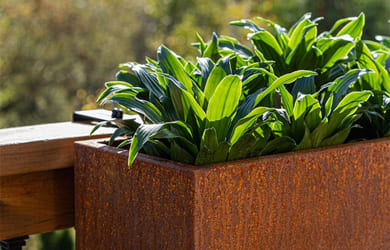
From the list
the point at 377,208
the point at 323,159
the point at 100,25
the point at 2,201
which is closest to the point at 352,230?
the point at 377,208

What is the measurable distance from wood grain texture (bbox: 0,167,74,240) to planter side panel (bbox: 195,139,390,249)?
20.1 inches

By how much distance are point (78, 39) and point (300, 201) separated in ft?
39.9

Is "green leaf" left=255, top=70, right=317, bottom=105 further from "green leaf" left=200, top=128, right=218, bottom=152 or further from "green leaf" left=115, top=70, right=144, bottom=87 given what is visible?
"green leaf" left=115, top=70, right=144, bottom=87

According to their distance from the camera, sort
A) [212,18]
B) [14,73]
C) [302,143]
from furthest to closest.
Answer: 1. [212,18]
2. [14,73]
3. [302,143]

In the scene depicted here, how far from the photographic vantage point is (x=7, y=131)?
4.78ft

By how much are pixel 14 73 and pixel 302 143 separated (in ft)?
37.0

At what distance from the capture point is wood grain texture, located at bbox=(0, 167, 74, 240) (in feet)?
4.33

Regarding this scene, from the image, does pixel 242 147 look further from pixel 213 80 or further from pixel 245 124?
pixel 213 80

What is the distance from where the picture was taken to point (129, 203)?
1196 millimetres

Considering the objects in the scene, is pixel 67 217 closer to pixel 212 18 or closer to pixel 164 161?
pixel 164 161

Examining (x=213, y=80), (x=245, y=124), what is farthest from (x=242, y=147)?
(x=213, y=80)

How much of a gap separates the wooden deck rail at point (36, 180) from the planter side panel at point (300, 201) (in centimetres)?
47

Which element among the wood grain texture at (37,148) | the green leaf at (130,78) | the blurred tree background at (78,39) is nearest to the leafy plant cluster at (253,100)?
the green leaf at (130,78)

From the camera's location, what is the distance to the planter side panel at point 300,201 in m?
1.08
